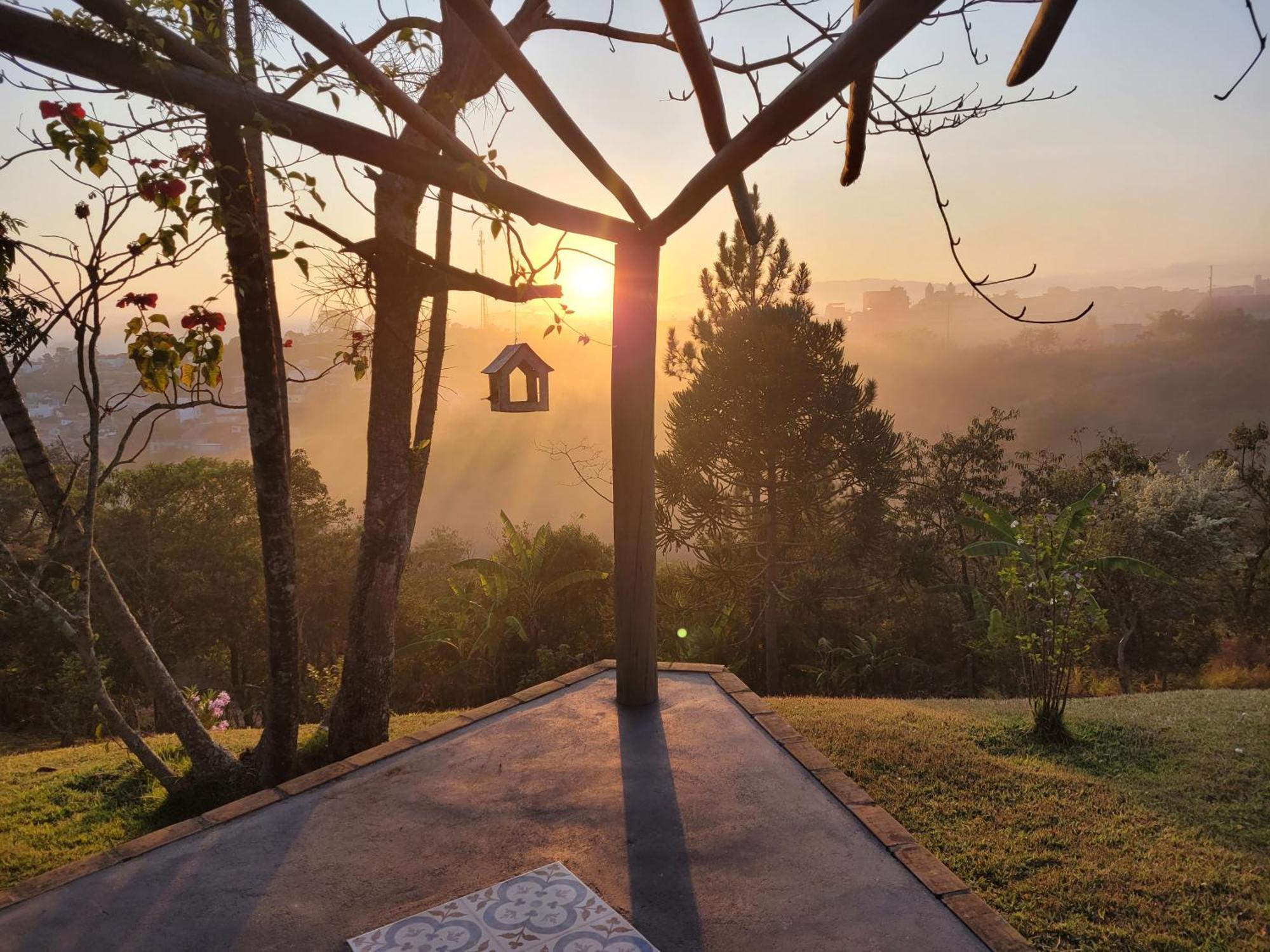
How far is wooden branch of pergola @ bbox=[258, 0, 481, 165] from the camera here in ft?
10.4

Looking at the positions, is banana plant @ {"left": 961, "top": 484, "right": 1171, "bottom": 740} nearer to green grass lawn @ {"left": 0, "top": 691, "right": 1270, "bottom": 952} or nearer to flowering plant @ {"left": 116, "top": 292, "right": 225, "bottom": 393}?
green grass lawn @ {"left": 0, "top": 691, "right": 1270, "bottom": 952}

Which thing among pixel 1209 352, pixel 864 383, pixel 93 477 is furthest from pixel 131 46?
pixel 1209 352

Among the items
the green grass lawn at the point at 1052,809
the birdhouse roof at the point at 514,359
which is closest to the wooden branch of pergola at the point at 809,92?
the birdhouse roof at the point at 514,359

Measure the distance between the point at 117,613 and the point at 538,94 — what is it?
379 centimetres

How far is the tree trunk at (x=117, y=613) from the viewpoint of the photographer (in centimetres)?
413

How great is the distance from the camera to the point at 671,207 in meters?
4.32

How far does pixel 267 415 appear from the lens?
4516mm

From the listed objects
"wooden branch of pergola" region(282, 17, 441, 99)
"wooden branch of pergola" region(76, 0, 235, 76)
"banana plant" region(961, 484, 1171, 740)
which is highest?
"wooden branch of pergola" region(282, 17, 441, 99)

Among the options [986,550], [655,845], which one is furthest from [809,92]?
[986,550]

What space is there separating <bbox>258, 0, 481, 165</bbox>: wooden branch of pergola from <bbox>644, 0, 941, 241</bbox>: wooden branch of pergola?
1195 mm

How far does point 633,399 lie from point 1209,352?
260ft

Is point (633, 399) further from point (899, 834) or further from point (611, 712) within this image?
point (899, 834)

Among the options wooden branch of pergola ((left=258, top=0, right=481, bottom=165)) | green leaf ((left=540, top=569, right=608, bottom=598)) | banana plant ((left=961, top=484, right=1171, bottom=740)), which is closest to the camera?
wooden branch of pergola ((left=258, top=0, right=481, bottom=165))

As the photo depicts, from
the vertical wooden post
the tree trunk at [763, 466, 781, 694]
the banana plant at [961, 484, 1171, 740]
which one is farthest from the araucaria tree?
the vertical wooden post
